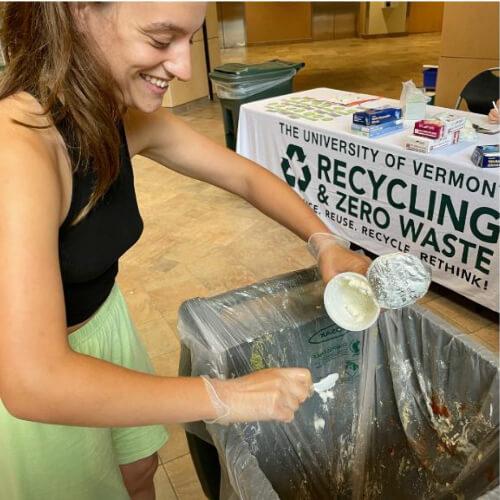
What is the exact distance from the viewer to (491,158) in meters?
1.72

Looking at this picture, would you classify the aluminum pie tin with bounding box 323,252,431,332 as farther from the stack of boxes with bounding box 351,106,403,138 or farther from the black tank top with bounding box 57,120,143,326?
the stack of boxes with bounding box 351,106,403,138

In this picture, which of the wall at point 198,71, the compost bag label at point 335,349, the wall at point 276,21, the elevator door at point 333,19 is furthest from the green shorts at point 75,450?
the elevator door at point 333,19

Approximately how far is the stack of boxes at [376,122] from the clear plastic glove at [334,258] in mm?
1333

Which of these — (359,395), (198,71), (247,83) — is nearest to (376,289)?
(359,395)

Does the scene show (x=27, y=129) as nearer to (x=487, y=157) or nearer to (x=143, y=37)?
(x=143, y=37)

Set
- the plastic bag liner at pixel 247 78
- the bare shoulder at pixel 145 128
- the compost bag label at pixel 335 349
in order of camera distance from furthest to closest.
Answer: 1. the plastic bag liner at pixel 247 78
2. the compost bag label at pixel 335 349
3. the bare shoulder at pixel 145 128

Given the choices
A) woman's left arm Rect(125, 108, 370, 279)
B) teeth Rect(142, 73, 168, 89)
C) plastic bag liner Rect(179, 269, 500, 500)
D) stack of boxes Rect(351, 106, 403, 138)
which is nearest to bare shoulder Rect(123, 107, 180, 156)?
woman's left arm Rect(125, 108, 370, 279)

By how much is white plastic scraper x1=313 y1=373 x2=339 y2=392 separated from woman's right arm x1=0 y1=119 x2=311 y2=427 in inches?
18.7

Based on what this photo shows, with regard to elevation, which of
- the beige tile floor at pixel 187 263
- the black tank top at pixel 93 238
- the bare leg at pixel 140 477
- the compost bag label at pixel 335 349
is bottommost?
the beige tile floor at pixel 187 263

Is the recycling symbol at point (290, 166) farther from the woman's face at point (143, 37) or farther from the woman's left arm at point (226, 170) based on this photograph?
the woman's face at point (143, 37)

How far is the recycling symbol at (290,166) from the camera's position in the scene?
2.60 m

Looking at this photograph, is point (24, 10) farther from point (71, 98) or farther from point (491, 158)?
point (491, 158)

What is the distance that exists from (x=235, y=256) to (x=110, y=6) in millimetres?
2161

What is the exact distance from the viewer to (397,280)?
819 millimetres
